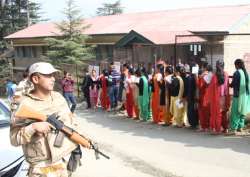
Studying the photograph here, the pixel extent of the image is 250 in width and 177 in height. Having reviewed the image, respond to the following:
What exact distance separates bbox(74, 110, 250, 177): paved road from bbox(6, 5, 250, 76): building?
4.92m

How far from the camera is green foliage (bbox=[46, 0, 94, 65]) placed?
30569 millimetres

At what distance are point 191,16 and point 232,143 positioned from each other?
63.5ft

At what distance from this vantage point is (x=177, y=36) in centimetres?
1992

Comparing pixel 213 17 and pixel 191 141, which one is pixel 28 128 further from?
pixel 213 17

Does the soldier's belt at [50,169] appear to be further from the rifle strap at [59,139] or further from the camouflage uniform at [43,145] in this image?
the rifle strap at [59,139]

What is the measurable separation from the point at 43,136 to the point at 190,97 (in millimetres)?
8976

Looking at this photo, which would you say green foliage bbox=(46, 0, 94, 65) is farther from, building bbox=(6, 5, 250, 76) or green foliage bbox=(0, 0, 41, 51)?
green foliage bbox=(0, 0, 41, 51)

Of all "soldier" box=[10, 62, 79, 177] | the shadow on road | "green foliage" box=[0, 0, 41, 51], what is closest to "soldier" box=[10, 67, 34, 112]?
"soldier" box=[10, 62, 79, 177]

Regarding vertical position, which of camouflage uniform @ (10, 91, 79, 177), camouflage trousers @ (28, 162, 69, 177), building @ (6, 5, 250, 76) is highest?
building @ (6, 5, 250, 76)

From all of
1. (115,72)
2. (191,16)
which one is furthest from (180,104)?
(191,16)

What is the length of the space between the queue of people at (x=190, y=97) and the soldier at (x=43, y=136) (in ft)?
25.6

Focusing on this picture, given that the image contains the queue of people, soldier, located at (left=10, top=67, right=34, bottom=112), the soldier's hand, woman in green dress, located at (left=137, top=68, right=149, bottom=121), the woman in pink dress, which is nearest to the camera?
the soldier's hand

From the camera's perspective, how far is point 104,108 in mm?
19312

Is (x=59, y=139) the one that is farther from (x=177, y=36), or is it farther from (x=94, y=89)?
(x=177, y=36)
